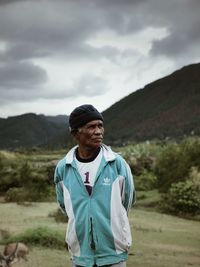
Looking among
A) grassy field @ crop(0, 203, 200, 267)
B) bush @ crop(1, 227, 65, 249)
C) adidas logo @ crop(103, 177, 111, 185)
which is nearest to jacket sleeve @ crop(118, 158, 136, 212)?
adidas logo @ crop(103, 177, 111, 185)

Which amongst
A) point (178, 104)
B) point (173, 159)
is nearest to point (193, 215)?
point (173, 159)

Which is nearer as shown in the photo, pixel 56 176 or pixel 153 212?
pixel 56 176

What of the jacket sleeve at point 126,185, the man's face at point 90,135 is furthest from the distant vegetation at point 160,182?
the man's face at point 90,135

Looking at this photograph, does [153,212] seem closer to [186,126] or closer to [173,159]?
[173,159]

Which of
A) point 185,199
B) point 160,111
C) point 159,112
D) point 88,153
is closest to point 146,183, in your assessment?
point 185,199

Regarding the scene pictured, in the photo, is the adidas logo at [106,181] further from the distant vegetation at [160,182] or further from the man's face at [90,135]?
the distant vegetation at [160,182]

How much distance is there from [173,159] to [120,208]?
20.6m

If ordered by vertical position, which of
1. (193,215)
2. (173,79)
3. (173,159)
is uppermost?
(173,79)

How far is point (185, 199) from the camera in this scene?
2003 cm

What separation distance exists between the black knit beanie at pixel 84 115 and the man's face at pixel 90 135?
0.03 meters

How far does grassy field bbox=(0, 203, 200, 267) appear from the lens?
10.6 metres

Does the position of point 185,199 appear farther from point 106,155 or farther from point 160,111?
point 160,111

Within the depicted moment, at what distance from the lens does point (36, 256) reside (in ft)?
34.4

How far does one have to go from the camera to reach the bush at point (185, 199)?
1977 centimetres
